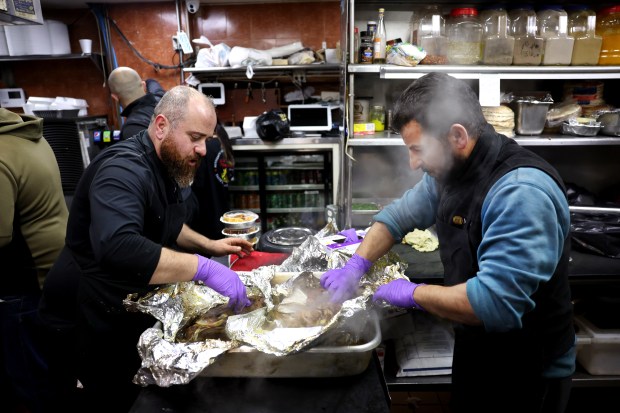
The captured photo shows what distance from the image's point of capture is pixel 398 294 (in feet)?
4.74

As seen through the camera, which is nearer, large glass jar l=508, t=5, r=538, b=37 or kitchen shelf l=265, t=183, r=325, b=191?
large glass jar l=508, t=5, r=538, b=37

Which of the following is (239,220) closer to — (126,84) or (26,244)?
(26,244)

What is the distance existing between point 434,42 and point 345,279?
6.01 feet

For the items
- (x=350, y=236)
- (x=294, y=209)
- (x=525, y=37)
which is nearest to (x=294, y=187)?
(x=294, y=209)

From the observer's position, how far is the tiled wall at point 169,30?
4578 millimetres

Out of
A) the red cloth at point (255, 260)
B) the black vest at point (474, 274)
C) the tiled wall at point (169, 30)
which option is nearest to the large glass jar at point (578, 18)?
the black vest at point (474, 274)

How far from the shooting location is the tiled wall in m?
4.58

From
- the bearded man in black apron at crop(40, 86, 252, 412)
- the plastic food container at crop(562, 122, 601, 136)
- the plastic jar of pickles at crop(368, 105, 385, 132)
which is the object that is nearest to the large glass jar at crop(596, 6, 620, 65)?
the plastic food container at crop(562, 122, 601, 136)

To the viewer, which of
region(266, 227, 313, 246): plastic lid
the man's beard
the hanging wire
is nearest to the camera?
the man's beard

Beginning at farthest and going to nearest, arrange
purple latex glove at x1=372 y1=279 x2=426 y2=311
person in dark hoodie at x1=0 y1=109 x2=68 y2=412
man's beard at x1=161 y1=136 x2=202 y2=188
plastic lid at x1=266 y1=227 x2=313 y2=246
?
plastic lid at x1=266 y1=227 x2=313 y2=246 < person in dark hoodie at x1=0 y1=109 x2=68 y2=412 < man's beard at x1=161 y1=136 x2=202 y2=188 < purple latex glove at x1=372 y1=279 x2=426 y2=311

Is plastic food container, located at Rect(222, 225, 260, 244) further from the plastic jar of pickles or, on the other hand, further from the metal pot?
the plastic jar of pickles

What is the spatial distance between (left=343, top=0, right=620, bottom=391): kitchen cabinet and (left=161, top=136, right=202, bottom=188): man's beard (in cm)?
116

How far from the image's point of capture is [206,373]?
1325 millimetres

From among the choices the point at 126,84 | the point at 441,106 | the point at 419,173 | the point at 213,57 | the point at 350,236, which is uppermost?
the point at 213,57
